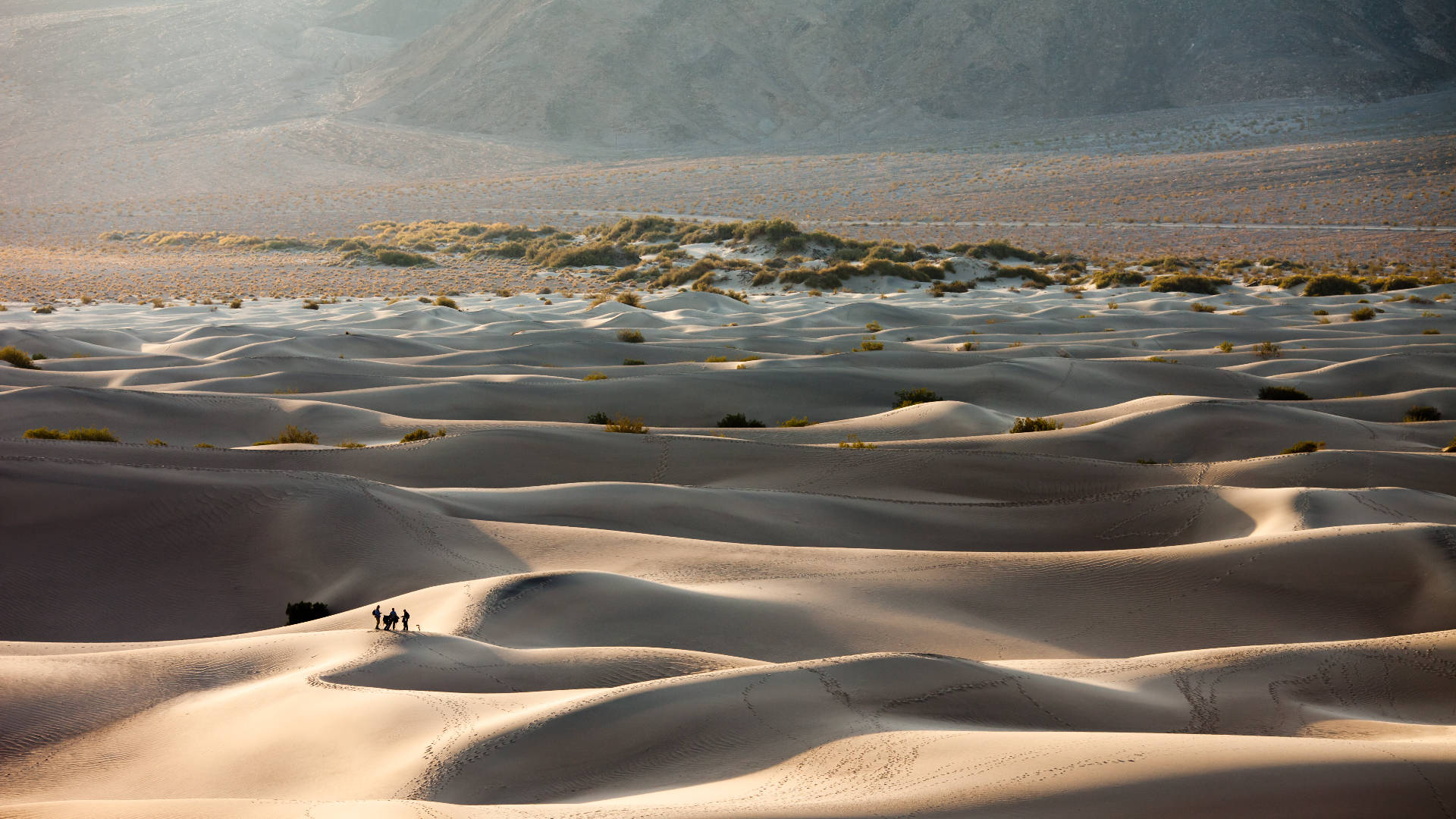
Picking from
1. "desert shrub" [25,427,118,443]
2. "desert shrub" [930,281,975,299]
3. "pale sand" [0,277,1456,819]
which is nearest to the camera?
"pale sand" [0,277,1456,819]

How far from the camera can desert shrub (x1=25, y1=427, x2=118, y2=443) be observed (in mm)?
13688

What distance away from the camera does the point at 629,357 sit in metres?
24.0

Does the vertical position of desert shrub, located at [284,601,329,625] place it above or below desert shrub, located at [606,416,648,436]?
below

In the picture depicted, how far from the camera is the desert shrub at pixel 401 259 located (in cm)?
4503

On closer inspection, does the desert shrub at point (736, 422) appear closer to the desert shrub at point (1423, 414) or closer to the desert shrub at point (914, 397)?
the desert shrub at point (914, 397)

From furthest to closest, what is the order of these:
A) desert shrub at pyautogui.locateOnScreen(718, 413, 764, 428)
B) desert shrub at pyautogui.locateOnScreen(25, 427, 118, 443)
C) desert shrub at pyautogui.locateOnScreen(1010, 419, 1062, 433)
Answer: desert shrub at pyautogui.locateOnScreen(718, 413, 764, 428) → desert shrub at pyautogui.locateOnScreen(1010, 419, 1062, 433) → desert shrub at pyautogui.locateOnScreen(25, 427, 118, 443)

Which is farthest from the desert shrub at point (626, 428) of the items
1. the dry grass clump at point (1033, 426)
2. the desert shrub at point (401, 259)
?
the desert shrub at point (401, 259)

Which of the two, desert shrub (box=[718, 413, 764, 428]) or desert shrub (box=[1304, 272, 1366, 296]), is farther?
desert shrub (box=[1304, 272, 1366, 296])

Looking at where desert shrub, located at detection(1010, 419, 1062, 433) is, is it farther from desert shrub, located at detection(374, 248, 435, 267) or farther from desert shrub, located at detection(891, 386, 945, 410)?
desert shrub, located at detection(374, 248, 435, 267)

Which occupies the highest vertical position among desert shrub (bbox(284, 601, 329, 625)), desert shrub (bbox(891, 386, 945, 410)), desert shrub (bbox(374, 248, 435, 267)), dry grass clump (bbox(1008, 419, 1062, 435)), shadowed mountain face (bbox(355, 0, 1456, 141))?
shadowed mountain face (bbox(355, 0, 1456, 141))

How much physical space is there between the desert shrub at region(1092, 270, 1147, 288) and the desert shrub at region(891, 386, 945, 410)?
19797 mm

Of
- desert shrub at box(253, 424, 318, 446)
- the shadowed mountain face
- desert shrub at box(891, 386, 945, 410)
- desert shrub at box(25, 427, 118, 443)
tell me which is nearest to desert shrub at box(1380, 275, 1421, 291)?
desert shrub at box(891, 386, 945, 410)

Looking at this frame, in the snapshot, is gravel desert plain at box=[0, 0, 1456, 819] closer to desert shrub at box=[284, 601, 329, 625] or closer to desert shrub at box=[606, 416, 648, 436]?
desert shrub at box=[284, 601, 329, 625]

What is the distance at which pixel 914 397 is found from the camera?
19.9 metres
